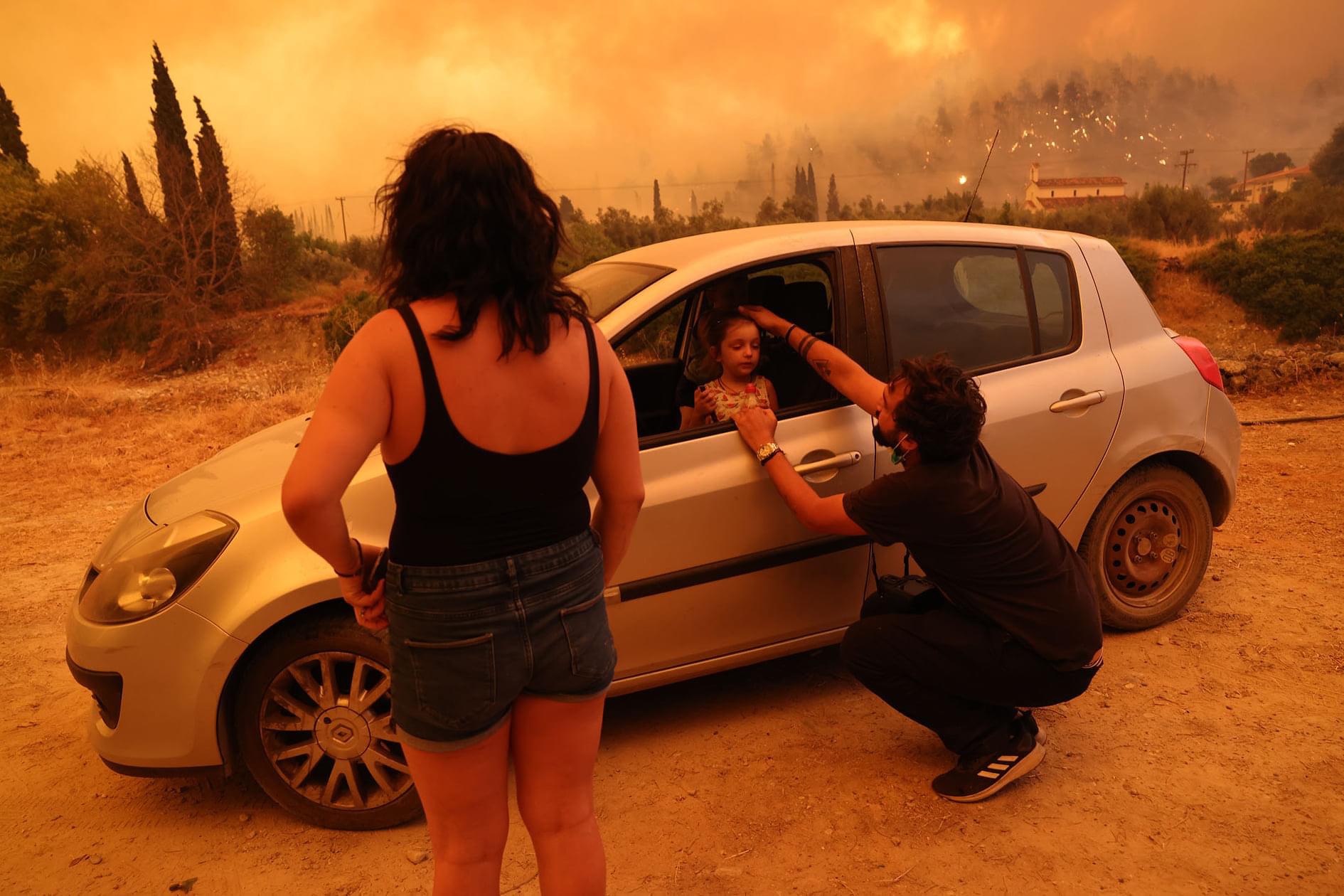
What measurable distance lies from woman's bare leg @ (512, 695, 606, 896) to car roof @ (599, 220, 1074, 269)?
185 centimetres

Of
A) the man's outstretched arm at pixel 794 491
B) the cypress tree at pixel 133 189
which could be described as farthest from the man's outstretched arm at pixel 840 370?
the cypress tree at pixel 133 189

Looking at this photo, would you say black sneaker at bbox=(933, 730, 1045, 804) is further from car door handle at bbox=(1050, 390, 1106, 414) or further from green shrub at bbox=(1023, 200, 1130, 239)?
green shrub at bbox=(1023, 200, 1130, 239)

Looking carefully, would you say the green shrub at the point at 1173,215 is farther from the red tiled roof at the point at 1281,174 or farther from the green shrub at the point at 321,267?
the green shrub at the point at 321,267

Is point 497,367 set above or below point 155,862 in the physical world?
above

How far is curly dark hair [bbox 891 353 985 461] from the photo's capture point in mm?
2752

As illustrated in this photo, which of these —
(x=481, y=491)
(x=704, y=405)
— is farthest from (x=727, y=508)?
(x=481, y=491)

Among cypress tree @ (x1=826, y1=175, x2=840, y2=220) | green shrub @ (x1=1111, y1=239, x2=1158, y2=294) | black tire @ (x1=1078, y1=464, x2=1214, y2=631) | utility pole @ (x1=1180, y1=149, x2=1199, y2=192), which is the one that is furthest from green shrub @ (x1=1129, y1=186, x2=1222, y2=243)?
black tire @ (x1=1078, y1=464, x2=1214, y2=631)

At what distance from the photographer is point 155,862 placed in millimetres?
2928

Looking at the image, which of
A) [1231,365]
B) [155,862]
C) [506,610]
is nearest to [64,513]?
[155,862]

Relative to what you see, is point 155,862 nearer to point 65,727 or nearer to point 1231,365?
point 65,727

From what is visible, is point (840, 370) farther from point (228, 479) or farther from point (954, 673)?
point (228, 479)

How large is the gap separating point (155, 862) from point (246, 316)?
2089 cm

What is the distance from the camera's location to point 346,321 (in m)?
17.0

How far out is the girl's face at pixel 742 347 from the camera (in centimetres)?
346
